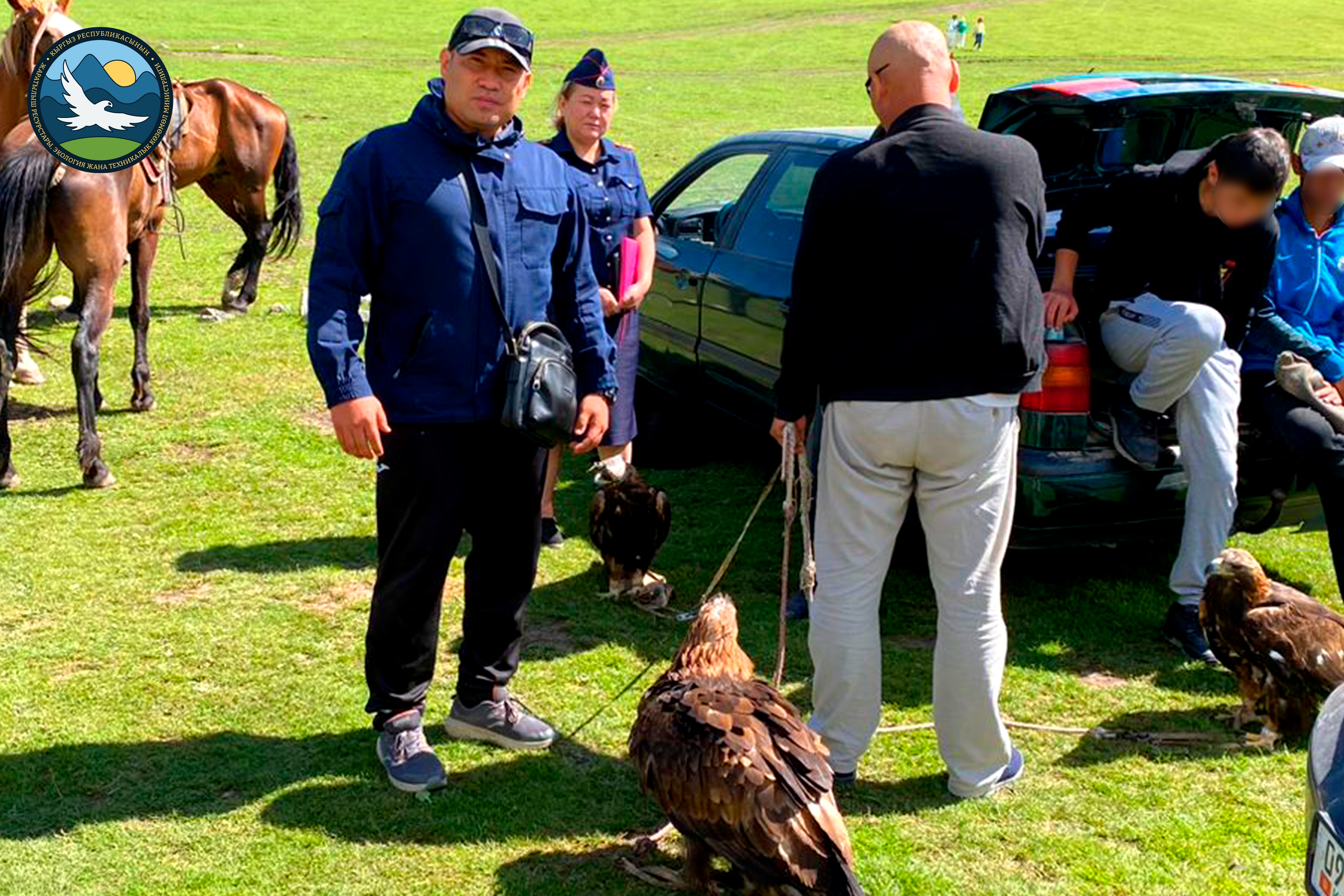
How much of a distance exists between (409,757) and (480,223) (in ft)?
5.43

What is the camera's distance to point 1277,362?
5832mm

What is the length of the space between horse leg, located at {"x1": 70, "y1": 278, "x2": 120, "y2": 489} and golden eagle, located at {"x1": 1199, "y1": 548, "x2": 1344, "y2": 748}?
5.27m

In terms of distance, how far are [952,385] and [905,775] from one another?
1.38 metres

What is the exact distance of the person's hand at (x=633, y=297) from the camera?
6.20 metres

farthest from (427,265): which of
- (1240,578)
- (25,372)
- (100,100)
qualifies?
(25,372)

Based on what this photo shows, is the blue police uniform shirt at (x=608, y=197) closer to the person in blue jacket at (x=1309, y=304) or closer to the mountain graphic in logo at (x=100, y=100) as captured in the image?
the person in blue jacket at (x=1309, y=304)

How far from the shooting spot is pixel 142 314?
9.03m

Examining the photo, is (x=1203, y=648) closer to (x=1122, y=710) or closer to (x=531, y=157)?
(x=1122, y=710)

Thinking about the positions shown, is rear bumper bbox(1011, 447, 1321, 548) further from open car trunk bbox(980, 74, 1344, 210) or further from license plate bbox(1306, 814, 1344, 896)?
license plate bbox(1306, 814, 1344, 896)

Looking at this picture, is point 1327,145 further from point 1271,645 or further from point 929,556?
point 929,556

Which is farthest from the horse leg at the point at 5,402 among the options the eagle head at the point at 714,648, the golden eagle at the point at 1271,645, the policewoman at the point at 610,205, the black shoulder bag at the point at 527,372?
the golden eagle at the point at 1271,645

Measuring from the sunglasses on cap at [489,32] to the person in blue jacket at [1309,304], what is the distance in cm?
323

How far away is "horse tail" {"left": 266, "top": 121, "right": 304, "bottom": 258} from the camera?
12.0 metres

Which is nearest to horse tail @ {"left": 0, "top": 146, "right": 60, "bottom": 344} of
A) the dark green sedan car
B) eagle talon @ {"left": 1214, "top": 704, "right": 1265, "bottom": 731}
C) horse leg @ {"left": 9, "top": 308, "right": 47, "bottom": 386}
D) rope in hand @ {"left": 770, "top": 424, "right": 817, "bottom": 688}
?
horse leg @ {"left": 9, "top": 308, "right": 47, "bottom": 386}
